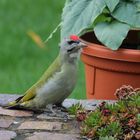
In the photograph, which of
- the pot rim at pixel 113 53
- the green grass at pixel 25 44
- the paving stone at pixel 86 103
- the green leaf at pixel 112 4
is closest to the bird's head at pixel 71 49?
the paving stone at pixel 86 103

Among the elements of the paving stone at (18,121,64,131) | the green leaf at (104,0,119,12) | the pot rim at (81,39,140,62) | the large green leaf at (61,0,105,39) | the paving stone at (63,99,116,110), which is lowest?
the paving stone at (18,121,64,131)

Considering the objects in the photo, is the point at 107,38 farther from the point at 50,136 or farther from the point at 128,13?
the point at 50,136

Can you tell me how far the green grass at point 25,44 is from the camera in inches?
303

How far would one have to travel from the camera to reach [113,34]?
17.9 ft

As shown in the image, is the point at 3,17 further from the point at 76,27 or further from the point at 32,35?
the point at 76,27

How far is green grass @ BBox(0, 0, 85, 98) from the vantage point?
770cm

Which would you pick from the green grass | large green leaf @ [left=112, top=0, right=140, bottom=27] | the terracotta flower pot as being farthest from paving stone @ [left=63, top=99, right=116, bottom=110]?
the green grass

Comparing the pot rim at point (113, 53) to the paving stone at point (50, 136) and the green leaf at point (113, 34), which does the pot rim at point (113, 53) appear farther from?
the paving stone at point (50, 136)

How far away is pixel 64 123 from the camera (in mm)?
4742

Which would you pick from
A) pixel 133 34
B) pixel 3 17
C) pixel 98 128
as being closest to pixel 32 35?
pixel 3 17

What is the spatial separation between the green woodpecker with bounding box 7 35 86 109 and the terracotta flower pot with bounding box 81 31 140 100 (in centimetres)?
62

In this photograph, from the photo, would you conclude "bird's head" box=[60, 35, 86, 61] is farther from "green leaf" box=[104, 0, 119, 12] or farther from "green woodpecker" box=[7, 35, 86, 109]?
"green leaf" box=[104, 0, 119, 12]

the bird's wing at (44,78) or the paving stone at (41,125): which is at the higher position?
the bird's wing at (44,78)

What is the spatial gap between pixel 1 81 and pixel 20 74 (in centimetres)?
26
